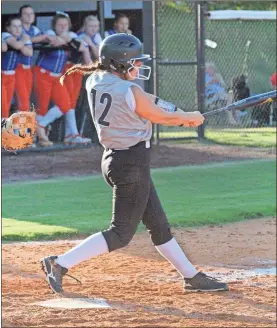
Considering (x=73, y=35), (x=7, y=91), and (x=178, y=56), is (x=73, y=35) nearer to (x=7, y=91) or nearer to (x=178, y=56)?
(x=7, y=91)

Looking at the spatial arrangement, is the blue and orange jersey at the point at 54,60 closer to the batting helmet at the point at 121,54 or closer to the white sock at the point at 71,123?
the white sock at the point at 71,123

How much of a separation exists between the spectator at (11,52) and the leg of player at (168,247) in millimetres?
6191

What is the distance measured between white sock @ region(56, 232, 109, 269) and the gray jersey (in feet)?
2.18

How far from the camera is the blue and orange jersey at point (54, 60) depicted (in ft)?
44.4

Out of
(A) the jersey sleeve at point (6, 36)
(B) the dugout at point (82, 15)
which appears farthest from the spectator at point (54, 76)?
(A) the jersey sleeve at point (6, 36)

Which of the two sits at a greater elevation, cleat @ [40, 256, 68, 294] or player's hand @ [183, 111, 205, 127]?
player's hand @ [183, 111, 205, 127]

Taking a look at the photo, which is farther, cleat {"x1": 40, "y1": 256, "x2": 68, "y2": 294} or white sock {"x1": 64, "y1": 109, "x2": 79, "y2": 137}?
white sock {"x1": 64, "y1": 109, "x2": 79, "y2": 137}

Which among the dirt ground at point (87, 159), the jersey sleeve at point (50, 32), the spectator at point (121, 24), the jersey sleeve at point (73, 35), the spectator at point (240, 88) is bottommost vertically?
the dirt ground at point (87, 159)

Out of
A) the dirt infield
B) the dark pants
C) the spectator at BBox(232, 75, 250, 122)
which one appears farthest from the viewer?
the spectator at BBox(232, 75, 250, 122)

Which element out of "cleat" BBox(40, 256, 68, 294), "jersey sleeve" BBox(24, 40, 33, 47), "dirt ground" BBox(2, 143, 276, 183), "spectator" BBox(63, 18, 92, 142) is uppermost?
"jersey sleeve" BBox(24, 40, 33, 47)

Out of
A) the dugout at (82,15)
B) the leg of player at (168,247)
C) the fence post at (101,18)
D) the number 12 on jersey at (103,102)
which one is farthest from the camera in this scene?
the dugout at (82,15)

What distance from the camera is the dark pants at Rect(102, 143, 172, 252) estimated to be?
5.98m

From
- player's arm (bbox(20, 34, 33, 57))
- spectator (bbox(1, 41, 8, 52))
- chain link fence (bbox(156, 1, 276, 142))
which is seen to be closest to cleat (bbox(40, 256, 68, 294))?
spectator (bbox(1, 41, 8, 52))

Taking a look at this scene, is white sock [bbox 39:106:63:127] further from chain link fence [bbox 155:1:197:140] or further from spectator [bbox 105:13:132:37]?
chain link fence [bbox 155:1:197:140]
